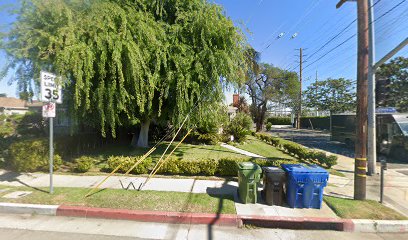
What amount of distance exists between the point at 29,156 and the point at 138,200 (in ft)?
17.0

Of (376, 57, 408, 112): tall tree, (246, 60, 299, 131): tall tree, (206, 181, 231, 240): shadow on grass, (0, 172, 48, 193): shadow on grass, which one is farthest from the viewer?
(246, 60, 299, 131): tall tree

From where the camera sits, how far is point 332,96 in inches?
1620

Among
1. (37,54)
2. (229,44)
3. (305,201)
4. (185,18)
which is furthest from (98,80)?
(305,201)

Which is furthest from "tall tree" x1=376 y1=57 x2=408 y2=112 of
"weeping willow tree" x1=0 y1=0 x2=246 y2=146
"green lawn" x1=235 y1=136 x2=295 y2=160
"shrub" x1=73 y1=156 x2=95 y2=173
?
"shrub" x1=73 y1=156 x2=95 y2=173

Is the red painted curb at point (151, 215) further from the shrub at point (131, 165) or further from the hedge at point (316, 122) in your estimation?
the hedge at point (316, 122)

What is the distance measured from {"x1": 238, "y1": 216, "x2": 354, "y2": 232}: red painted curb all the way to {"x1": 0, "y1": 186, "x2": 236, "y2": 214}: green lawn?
52 cm

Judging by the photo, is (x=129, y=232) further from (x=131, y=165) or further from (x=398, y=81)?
(x=398, y=81)

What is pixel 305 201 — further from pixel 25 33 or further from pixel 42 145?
pixel 25 33

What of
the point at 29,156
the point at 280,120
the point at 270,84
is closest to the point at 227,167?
the point at 29,156

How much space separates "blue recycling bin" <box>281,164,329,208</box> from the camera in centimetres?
537

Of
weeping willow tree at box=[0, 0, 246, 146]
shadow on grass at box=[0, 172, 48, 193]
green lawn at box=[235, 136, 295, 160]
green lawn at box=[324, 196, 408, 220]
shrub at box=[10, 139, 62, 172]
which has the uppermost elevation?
weeping willow tree at box=[0, 0, 246, 146]

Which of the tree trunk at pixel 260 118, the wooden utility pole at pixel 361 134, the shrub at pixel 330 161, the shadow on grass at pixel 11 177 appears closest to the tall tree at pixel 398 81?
the shrub at pixel 330 161

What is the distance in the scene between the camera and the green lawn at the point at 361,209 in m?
5.09

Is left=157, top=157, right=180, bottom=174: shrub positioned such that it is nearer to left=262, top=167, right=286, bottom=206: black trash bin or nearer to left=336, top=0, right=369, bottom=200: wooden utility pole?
left=262, top=167, right=286, bottom=206: black trash bin
